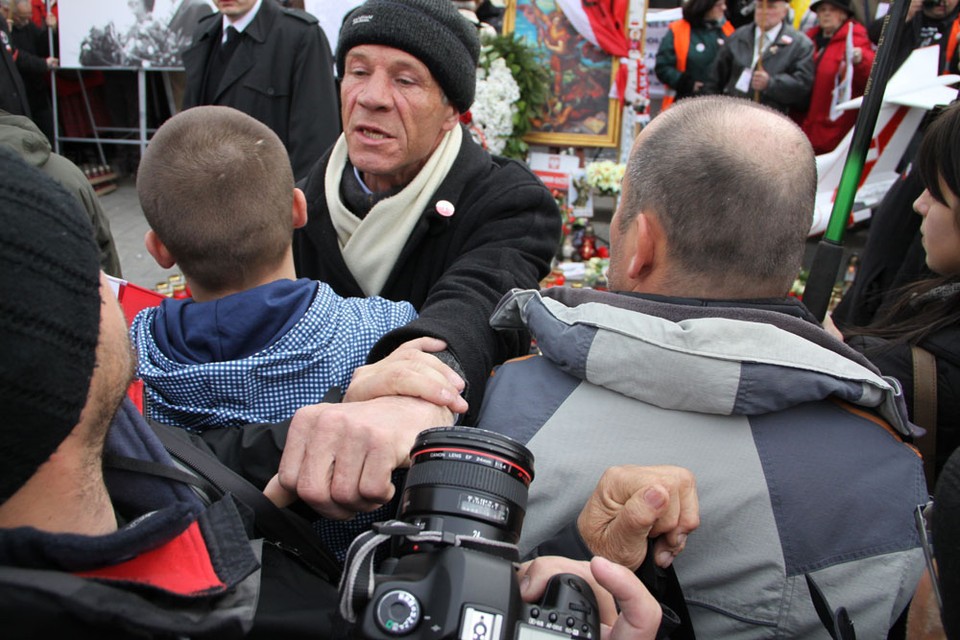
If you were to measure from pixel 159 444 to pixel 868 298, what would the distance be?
127 inches

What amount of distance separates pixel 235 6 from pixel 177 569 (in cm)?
384

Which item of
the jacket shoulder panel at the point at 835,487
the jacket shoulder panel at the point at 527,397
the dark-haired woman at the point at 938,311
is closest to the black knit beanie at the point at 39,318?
the jacket shoulder panel at the point at 527,397

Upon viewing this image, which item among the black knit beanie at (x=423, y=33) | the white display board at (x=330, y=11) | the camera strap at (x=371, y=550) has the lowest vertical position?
the camera strap at (x=371, y=550)

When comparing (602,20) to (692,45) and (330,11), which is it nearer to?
(692,45)

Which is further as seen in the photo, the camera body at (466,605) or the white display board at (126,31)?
the white display board at (126,31)

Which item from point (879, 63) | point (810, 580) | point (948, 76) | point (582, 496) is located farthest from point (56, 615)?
point (948, 76)

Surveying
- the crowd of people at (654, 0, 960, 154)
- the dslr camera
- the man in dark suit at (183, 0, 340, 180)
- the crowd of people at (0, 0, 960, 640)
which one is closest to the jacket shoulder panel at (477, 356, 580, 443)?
the crowd of people at (0, 0, 960, 640)

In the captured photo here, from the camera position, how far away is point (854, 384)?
4.12ft

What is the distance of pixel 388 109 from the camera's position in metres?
2.19

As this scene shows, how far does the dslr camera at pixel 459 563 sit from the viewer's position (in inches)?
35.7

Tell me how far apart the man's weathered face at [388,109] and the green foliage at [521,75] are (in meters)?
4.27

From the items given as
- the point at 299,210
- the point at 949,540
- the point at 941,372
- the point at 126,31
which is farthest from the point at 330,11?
the point at 949,540

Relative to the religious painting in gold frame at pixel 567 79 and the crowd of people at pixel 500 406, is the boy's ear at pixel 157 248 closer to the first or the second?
the crowd of people at pixel 500 406

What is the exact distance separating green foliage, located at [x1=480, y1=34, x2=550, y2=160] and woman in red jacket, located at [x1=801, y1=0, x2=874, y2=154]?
247 centimetres
